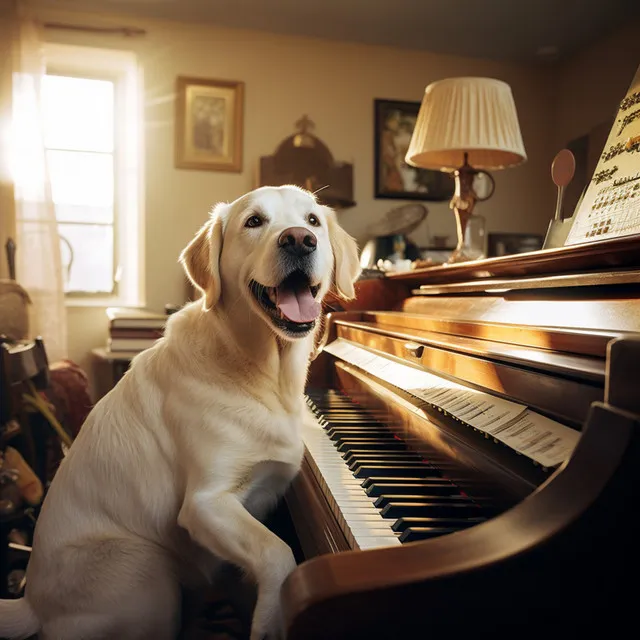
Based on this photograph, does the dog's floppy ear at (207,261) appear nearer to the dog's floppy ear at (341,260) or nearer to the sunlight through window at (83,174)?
the dog's floppy ear at (341,260)

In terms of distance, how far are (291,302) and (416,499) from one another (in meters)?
0.51

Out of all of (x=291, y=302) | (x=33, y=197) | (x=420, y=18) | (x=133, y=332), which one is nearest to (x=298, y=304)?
(x=291, y=302)

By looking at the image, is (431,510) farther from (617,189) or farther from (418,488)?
(617,189)

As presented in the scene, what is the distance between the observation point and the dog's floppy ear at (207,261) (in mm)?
1230

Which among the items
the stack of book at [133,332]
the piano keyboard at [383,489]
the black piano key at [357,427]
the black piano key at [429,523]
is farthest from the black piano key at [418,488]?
the stack of book at [133,332]

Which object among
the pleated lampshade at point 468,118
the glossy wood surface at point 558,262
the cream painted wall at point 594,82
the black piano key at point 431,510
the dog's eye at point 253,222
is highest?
the cream painted wall at point 594,82

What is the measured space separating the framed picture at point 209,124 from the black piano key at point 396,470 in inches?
130

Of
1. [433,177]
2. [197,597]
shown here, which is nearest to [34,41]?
[433,177]

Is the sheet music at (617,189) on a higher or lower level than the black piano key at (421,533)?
higher

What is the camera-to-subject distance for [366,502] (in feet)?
2.82

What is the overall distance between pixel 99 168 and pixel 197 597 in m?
3.51

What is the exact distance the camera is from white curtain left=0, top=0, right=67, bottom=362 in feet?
11.7

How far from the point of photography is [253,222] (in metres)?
1.26

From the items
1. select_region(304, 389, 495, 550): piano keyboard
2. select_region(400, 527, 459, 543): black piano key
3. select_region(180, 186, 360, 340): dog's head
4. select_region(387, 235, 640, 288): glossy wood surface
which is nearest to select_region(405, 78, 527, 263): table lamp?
select_region(387, 235, 640, 288): glossy wood surface
